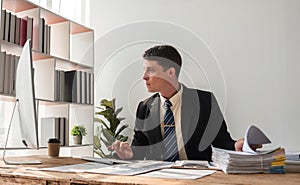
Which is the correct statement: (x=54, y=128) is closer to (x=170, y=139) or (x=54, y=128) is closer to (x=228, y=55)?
(x=170, y=139)

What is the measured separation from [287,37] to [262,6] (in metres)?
0.33

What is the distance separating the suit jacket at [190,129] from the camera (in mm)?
1978

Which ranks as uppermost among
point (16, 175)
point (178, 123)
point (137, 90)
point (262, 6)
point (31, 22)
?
point (262, 6)

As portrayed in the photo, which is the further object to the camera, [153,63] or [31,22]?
[31,22]

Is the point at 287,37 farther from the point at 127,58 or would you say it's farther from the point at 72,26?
the point at 72,26

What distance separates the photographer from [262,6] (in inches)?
114

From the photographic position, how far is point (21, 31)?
247cm

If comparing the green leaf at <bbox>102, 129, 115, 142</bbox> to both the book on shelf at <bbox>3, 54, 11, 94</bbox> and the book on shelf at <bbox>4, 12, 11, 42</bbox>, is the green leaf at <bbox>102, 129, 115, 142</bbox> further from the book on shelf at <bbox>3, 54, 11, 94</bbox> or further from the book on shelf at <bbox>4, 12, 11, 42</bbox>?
the book on shelf at <bbox>4, 12, 11, 42</bbox>

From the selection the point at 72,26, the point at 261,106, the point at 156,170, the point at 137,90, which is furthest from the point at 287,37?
the point at 156,170

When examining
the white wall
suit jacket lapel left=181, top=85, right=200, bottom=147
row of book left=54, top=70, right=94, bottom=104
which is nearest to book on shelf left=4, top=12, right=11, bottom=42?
row of book left=54, top=70, right=94, bottom=104

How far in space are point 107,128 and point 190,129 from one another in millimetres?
1268

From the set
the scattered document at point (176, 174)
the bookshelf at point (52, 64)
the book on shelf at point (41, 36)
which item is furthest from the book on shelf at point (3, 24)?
the scattered document at point (176, 174)

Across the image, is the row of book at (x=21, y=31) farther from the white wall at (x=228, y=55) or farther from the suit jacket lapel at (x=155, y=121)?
the suit jacket lapel at (x=155, y=121)

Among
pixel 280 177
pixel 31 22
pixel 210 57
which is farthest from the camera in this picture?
pixel 210 57
